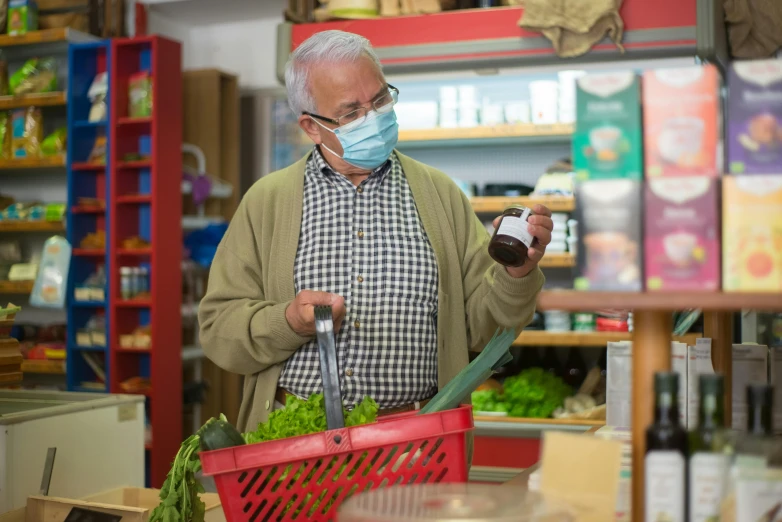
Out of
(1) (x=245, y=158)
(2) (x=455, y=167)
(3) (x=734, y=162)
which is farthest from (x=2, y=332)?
(1) (x=245, y=158)

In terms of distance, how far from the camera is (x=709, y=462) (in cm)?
119

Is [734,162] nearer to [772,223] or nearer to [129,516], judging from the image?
[772,223]

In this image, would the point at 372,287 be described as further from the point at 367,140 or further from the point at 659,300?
the point at 659,300

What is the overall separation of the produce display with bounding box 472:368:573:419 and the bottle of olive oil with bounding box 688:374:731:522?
12.3 feet

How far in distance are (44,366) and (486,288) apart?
14.4 feet

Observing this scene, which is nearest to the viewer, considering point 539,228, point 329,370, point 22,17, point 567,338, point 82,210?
point 329,370

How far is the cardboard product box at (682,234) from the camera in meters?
1.18

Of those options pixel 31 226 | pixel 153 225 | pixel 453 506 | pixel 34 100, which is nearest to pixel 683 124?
pixel 453 506

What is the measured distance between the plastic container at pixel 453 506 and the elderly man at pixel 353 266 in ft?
3.20

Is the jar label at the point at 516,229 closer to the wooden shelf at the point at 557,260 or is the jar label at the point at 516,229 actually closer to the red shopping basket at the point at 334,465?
the red shopping basket at the point at 334,465

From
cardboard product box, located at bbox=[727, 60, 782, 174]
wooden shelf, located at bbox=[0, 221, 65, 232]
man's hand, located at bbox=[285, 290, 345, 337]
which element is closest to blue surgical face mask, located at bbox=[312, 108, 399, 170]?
man's hand, located at bbox=[285, 290, 345, 337]

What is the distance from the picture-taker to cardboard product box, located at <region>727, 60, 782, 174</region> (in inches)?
46.9

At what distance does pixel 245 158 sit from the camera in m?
7.08

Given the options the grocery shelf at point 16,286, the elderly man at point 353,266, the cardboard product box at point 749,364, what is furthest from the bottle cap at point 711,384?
the grocery shelf at point 16,286
